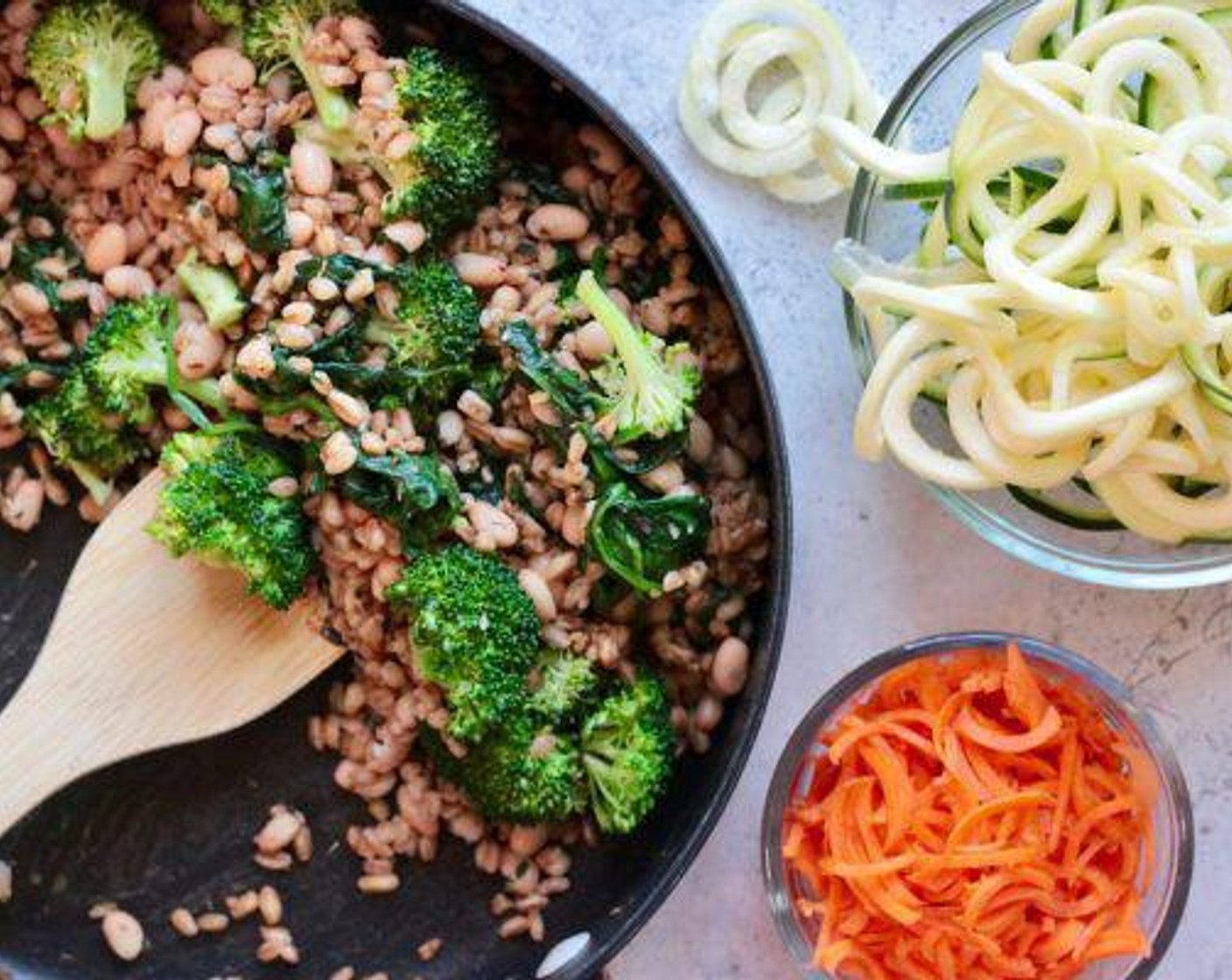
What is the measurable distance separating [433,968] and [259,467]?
0.68 m

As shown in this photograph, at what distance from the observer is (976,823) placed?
7.71 ft

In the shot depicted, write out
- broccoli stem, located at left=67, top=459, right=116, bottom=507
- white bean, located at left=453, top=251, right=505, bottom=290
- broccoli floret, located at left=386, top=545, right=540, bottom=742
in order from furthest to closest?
1. broccoli stem, located at left=67, top=459, right=116, bottom=507
2. white bean, located at left=453, top=251, right=505, bottom=290
3. broccoli floret, located at left=386, top=545, right=540, bottom=742

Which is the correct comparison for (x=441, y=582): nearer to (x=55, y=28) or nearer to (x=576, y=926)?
(x=576, y=926)

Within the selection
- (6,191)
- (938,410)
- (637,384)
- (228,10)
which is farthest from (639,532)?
(6,191)

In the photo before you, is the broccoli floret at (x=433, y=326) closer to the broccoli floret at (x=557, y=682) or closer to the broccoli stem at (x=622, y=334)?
the broccoli stem at (x=622, y=334)

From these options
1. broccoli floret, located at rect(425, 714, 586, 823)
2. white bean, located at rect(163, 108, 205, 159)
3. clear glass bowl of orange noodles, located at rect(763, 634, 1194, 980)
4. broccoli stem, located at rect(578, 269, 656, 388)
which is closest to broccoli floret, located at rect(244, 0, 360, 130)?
white bean, located at rect(163, 108, 205, 159)

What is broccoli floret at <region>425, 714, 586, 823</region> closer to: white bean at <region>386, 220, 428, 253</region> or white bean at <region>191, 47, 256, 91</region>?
white bean at <region>386, 220, 428, 253</region>

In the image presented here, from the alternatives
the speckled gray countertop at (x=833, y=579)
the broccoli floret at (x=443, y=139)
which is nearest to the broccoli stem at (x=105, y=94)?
the broccoli floret at (x=443, y=139)

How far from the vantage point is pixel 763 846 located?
8.19ft

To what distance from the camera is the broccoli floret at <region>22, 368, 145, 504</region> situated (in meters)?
2.42

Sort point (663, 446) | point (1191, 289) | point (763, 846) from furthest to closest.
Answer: point (763, 846) < point (663, 446) < point (1191, 289)

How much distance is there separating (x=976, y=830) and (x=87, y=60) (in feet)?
4.49

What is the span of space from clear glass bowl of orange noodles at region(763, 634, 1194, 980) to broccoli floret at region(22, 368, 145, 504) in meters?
0.89

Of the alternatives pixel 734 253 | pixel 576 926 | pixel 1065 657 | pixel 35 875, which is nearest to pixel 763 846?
pixel 576 926
